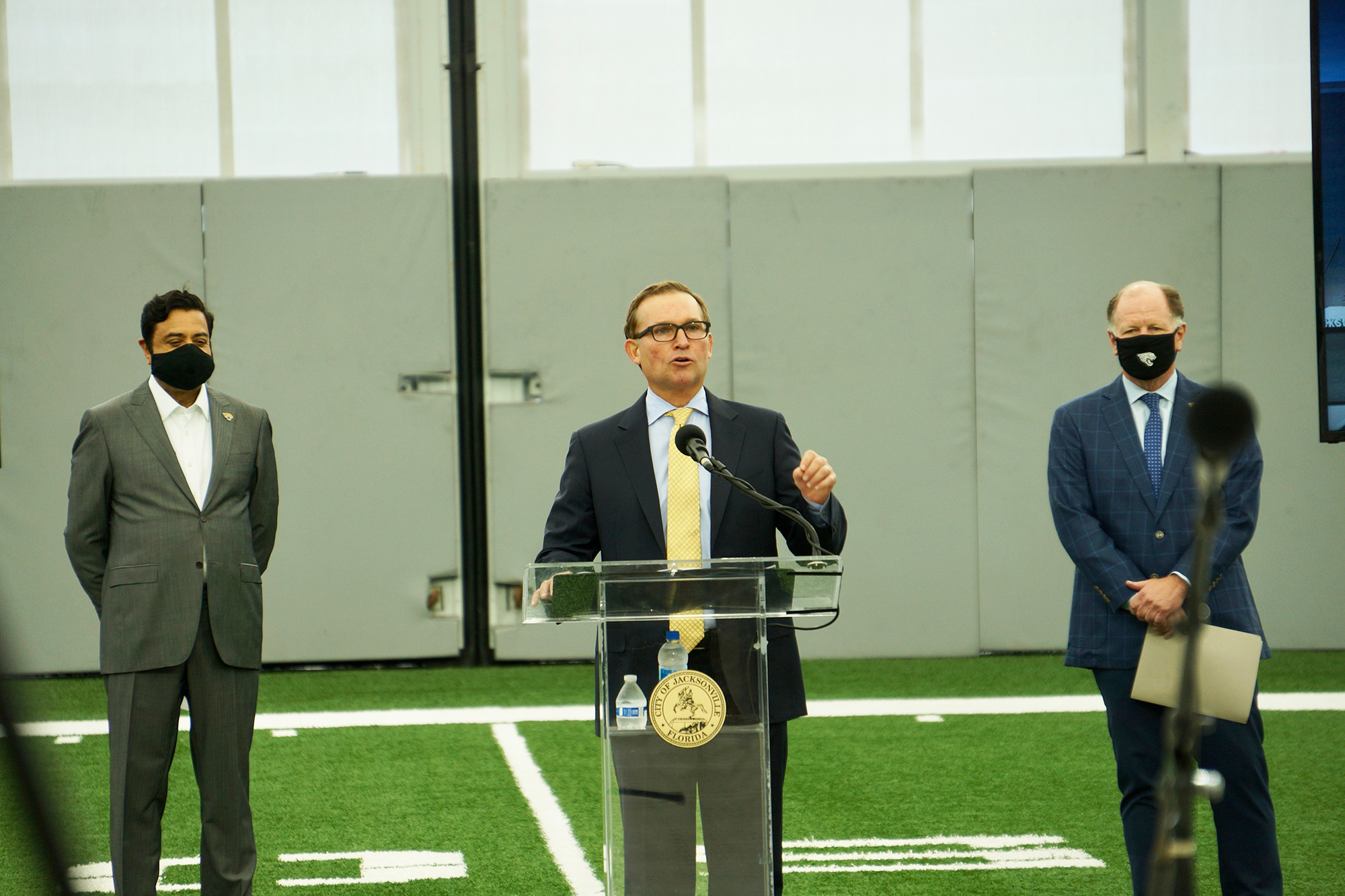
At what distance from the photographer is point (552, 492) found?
25.5 ft

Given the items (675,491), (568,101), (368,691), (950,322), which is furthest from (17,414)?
(675,491)

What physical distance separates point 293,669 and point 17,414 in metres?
2.31

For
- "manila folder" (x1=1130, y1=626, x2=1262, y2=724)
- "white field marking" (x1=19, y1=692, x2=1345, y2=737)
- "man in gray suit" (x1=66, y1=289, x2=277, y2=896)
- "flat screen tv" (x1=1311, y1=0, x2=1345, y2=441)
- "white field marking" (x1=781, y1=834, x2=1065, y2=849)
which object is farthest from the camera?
"white field marking" (x1=19, y1=692, x2=1345, y2=737)

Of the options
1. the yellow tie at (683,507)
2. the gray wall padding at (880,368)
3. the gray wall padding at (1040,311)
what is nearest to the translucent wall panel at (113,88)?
the gray wall padding at (880,368)

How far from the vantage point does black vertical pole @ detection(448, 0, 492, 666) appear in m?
7.73

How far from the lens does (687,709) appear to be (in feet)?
7.18

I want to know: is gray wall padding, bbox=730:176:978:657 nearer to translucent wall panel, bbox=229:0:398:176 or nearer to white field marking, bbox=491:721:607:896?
translucent wall panel, bbox=229:0:398:176

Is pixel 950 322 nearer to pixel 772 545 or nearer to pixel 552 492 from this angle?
pixel 552 492

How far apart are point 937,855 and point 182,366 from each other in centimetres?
268

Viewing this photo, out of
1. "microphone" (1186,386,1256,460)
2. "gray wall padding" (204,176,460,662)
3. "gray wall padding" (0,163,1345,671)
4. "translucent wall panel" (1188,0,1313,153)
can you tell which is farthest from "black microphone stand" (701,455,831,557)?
"translucent wall panel" (1188,0,1313,153)

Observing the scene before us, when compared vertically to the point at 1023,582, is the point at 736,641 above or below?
above

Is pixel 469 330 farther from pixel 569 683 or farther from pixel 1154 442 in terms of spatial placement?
pixel 1154 442

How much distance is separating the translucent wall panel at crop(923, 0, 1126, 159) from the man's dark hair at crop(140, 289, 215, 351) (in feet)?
19.0

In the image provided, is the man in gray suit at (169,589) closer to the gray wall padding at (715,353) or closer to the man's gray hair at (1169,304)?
the man's gray hair at (1169,304)
